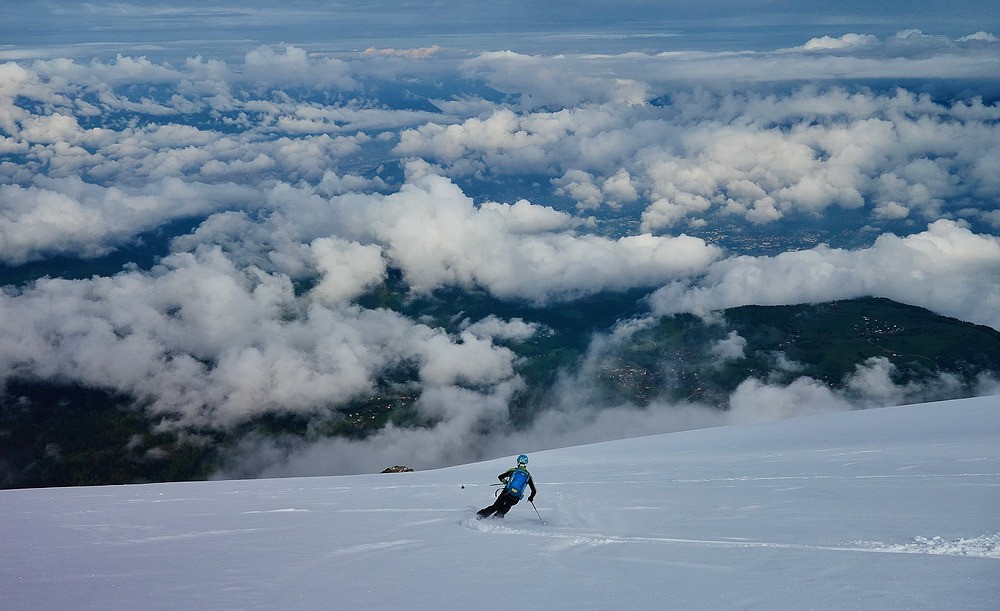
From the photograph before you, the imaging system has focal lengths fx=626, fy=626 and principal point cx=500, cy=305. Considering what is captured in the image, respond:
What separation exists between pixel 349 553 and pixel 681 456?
1692 cm

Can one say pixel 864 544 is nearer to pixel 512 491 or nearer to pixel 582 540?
pixel 582 540

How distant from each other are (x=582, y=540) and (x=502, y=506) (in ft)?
10.9

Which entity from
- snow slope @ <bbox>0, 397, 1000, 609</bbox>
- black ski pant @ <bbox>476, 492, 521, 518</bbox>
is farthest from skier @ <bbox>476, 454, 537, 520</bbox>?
snow slope @ <bbox>0, 397, 1000, 609</bbox>

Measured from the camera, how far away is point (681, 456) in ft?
82.2

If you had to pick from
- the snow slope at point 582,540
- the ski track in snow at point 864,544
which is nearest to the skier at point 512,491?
the snow slope at point 582,540

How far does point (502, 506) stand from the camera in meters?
14.7

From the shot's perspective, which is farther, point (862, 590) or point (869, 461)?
point (869, 461)

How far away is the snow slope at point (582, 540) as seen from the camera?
8234mm

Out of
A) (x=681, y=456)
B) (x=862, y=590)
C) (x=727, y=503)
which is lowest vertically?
(x=681, y=456)

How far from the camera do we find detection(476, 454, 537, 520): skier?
14.4m

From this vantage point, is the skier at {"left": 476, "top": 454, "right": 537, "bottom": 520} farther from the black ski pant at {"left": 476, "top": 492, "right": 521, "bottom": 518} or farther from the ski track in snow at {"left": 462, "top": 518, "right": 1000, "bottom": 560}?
the ski track in snow at {"left": 462, "top": 518, "right": 1000, "bottom": 560}

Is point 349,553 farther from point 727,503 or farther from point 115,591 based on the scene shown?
point 727,503

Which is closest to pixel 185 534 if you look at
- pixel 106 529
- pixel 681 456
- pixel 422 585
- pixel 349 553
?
pixel 106 529

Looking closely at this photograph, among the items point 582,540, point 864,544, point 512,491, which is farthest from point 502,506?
point 864,544
